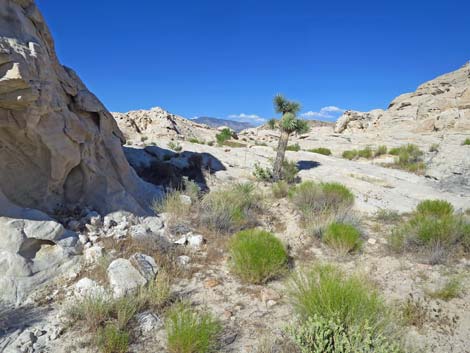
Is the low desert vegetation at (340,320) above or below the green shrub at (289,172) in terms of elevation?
below

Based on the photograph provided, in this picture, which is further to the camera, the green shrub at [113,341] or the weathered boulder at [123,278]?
the weathered boulder at [123,278]

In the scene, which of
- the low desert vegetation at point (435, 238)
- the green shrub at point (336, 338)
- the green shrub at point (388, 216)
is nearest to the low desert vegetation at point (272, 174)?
the green shrub at point (388, 216)

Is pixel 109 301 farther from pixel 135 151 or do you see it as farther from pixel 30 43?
pixel 135 151

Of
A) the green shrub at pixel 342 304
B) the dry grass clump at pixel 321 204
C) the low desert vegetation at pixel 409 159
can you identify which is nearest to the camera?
the green shrub at pixel 342 304

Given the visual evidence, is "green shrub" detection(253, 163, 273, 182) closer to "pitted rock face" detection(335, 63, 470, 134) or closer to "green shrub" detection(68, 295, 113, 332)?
"green shrub" detection(68, 295, 113, 332)

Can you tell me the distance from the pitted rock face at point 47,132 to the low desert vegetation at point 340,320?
4394 mm

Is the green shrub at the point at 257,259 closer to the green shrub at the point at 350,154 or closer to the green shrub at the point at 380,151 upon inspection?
the green shrub at the point at 350,154

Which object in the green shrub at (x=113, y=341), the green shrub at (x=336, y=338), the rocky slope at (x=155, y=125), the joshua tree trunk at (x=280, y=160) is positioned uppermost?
the rocky slope at (x=155, y=125)

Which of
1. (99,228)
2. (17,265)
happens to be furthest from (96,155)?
(17,265)

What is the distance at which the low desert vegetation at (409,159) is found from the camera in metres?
12.5

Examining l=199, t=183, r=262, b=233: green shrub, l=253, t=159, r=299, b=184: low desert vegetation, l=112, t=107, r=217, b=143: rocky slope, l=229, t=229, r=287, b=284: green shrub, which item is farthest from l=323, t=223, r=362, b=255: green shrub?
l=112, t=107, r=217, b=143: rocky slope

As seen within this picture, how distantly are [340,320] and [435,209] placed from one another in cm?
592

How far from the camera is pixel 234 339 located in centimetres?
302

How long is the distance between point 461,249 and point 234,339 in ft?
14.4
